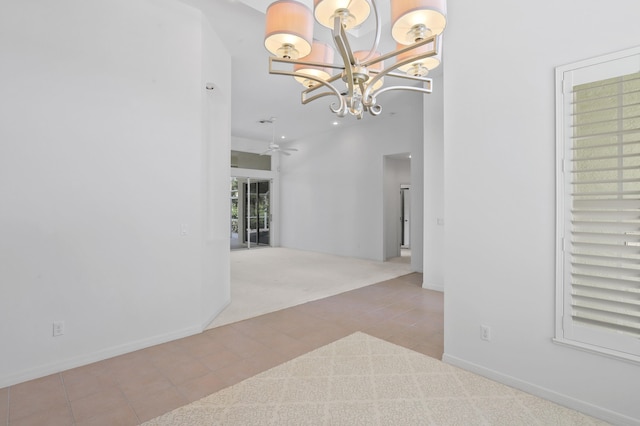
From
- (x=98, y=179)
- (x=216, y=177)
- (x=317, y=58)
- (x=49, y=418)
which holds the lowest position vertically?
(x=49, y=418)

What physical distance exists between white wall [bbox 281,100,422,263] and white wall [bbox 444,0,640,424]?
381 centimetres

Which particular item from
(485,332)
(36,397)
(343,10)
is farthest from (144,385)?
(343,10)

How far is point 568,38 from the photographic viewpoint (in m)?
2.06

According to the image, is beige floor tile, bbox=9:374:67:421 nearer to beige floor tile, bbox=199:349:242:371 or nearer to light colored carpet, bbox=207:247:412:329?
beige floor tile, bbox=199:349:242:371

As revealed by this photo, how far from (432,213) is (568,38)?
3.46m

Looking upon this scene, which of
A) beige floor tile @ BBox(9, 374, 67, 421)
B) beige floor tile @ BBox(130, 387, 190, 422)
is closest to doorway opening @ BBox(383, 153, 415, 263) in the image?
beige floor tile @ BBox(130, 387, 190, 422)

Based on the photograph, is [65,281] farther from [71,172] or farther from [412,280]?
[412,280]

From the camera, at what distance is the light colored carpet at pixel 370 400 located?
2.00m

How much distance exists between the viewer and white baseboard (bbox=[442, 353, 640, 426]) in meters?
1.91

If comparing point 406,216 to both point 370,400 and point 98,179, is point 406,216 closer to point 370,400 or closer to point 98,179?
point 370,400

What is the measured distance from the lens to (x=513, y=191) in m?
2.30

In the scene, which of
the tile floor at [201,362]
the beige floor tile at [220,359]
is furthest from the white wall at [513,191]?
the beige floor tile at [220,359]

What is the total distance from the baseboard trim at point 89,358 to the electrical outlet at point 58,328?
233 mm

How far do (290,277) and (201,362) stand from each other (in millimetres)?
3270
